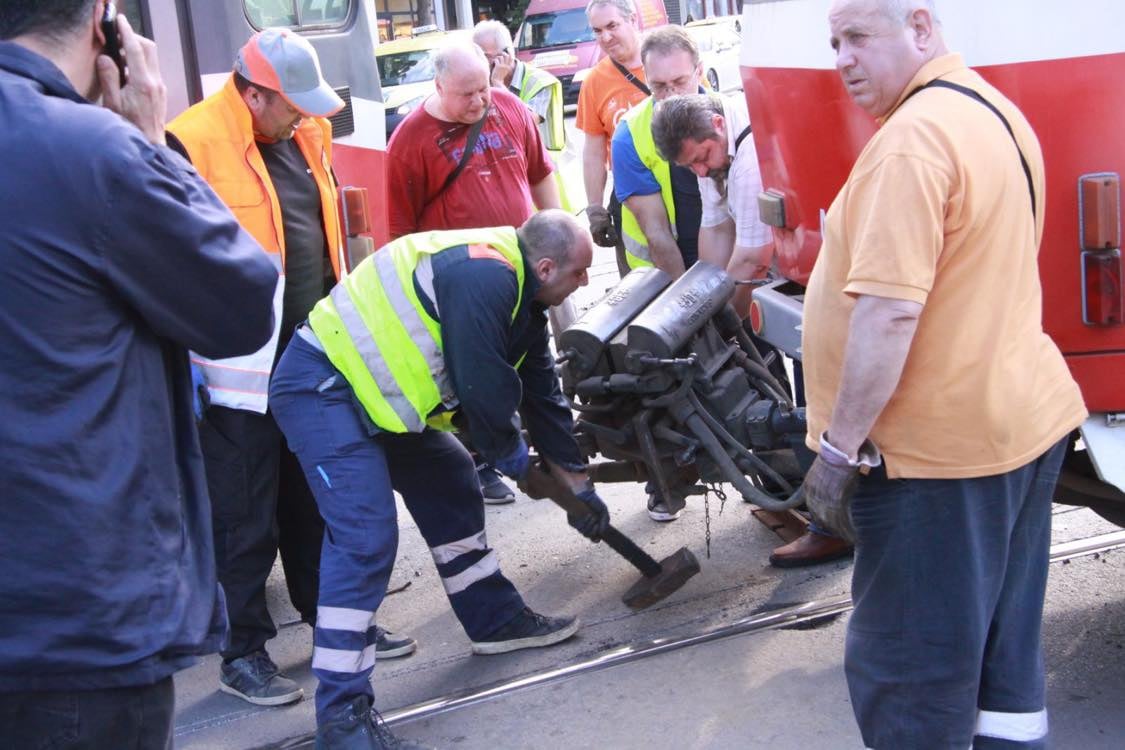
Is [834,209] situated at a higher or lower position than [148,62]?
lower

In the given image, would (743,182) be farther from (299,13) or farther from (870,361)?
(870,361)

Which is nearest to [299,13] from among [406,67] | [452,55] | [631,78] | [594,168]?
[452,55]

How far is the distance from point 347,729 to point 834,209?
1.88 meters

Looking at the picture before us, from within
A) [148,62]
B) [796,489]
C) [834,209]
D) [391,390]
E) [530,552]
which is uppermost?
[148,62]

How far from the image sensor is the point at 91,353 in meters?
1.74

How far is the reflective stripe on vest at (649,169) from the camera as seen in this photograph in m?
4.80

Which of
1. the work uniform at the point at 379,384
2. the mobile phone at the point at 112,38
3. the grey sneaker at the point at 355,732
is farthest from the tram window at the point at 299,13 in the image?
the mobile phone at the point at 112,38

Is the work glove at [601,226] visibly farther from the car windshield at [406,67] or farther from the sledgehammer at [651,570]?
the car windshield at [406,67]

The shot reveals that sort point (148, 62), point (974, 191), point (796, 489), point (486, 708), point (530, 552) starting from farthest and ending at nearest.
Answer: point (530, 552) < point (796, 489) < point (486, 708) < point (974, 191) < point (148, 62)

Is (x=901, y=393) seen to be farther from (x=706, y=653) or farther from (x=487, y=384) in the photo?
(x=706, y=653)

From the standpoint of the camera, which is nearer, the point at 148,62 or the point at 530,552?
the point at 148,62

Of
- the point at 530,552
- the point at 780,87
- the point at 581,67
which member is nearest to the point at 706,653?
the point at 530,552

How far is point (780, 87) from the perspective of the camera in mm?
3738

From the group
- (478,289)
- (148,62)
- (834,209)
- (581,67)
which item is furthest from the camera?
(581,67)
